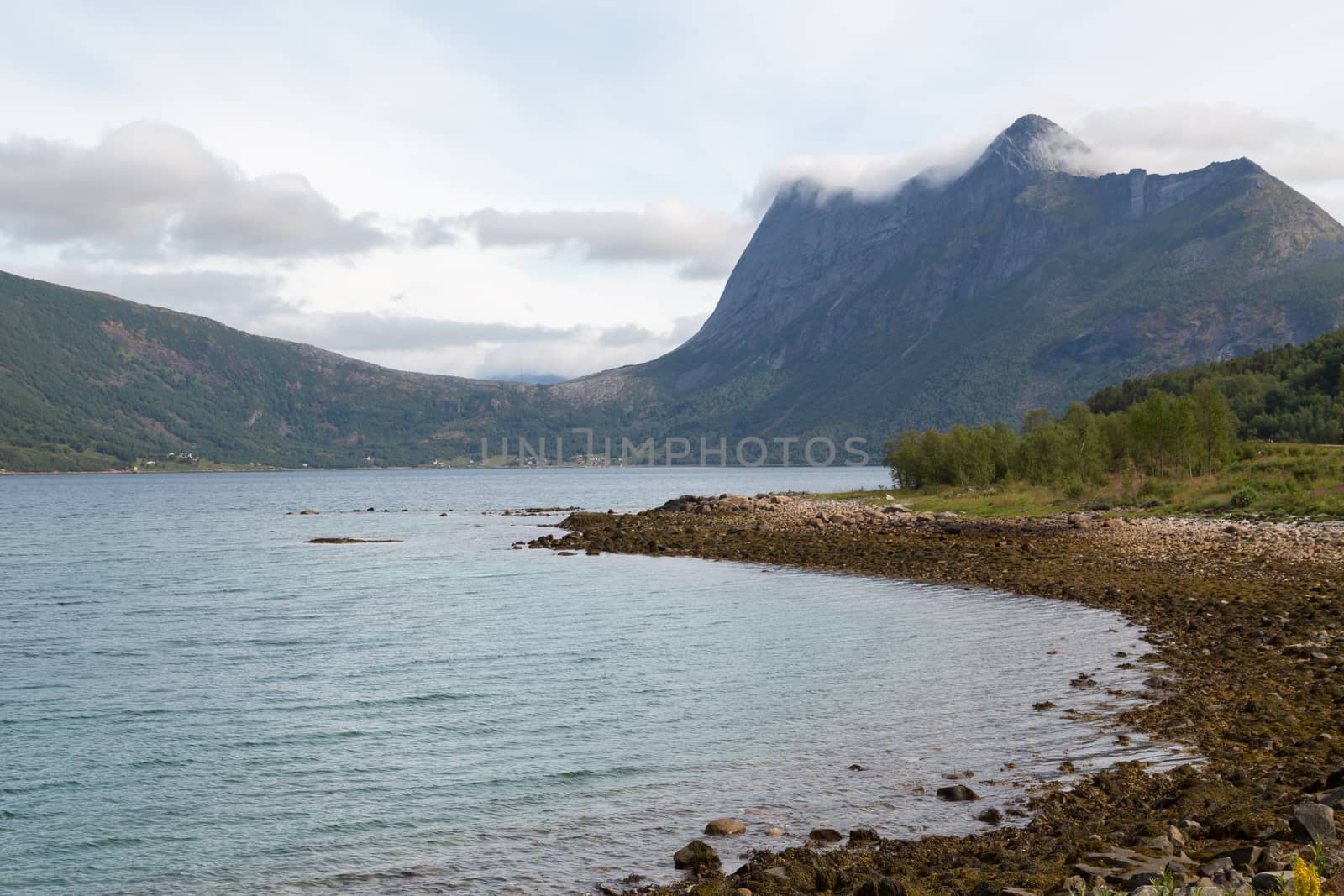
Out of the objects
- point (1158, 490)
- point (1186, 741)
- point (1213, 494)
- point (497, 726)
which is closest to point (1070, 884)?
point (1186, 741)

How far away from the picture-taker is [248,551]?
78625 millimetres

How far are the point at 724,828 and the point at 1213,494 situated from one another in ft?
233

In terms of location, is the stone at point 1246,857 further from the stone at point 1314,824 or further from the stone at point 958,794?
the stone at point 958,794

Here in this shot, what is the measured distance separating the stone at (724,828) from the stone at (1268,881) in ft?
24.1

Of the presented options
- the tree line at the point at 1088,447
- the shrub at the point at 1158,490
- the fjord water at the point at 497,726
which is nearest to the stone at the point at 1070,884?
the fjord water at the point at 497,726

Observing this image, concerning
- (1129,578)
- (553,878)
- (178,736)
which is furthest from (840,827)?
(1129,578)

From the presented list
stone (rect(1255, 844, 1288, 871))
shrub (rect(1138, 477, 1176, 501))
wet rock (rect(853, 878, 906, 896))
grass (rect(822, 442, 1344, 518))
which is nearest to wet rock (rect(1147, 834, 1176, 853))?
stone (rect(1255, 844, 1288, 871))

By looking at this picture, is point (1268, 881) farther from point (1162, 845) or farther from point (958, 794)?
point (958, 794)

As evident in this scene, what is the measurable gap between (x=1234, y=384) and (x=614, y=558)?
96284mm

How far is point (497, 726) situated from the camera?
76.3 ft

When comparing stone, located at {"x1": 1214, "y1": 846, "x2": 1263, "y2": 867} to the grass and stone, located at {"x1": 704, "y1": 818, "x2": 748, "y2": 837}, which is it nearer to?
stone, located at {"x1": 704, "y1": 818, "x2": 748, "y2": 837}

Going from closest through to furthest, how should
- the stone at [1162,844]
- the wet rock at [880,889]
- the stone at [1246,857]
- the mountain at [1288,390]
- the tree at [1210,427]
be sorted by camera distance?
1. the stone at [1246,857]
2. the wet rock at [880,889]
3. the stone at [1162,844]
4. the tree at [1210,427]
5. the mountain at [1288,390]

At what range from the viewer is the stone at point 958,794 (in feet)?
54.1

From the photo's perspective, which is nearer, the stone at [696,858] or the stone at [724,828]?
the stone at [696,858]
